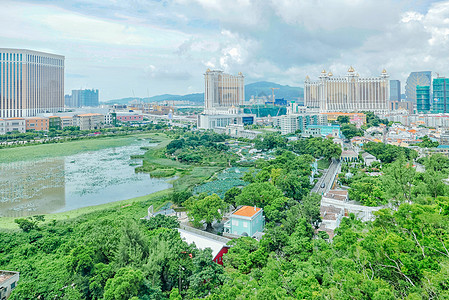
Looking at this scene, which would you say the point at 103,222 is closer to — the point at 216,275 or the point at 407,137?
the point at 216,275

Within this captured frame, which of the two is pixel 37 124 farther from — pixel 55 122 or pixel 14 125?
pixel 14 125

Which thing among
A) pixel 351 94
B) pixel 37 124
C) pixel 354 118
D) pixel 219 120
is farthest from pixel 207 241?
pixel 351 94

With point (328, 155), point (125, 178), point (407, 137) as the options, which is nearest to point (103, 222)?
point (125, 178)

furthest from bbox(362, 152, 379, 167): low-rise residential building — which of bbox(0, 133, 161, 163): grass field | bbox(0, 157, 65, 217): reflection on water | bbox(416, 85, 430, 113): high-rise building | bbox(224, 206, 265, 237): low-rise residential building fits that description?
bbox(416, 85, 430, 113): high-rise building

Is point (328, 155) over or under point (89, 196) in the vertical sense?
over

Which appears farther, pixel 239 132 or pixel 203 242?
pixel 239 132
